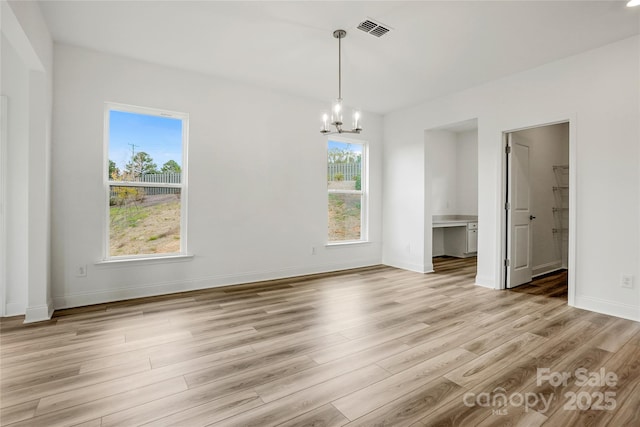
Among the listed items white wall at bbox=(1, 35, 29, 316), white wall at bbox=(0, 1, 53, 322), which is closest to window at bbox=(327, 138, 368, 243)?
white wall at bbox=(0, 1, 53, 322)

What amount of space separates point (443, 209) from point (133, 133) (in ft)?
21.0

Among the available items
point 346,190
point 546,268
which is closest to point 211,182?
point 346,190

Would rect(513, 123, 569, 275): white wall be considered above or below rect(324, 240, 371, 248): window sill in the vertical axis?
above

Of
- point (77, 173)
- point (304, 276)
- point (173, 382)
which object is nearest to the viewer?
point (173, 382)

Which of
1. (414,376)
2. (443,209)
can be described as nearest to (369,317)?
(414,376)

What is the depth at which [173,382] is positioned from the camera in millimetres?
2045

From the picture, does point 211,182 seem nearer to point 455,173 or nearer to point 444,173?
point 444,173

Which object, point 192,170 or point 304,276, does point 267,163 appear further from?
point 304,276

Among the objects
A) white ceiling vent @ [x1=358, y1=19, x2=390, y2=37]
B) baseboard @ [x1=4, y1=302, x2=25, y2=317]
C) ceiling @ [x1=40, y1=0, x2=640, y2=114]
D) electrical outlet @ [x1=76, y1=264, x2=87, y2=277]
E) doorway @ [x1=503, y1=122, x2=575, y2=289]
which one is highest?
ceiling @ [x1=40, y1=0, x2=640, y2=114]

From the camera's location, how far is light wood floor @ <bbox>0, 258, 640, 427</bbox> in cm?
175

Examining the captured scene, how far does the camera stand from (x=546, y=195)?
5.39m

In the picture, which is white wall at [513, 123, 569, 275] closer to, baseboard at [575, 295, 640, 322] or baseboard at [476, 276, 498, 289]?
baseboard at [476, 276, 498, 289]

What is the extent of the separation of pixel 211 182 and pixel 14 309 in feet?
7.91

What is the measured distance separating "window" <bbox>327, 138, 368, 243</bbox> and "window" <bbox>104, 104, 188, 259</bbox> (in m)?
2.41
